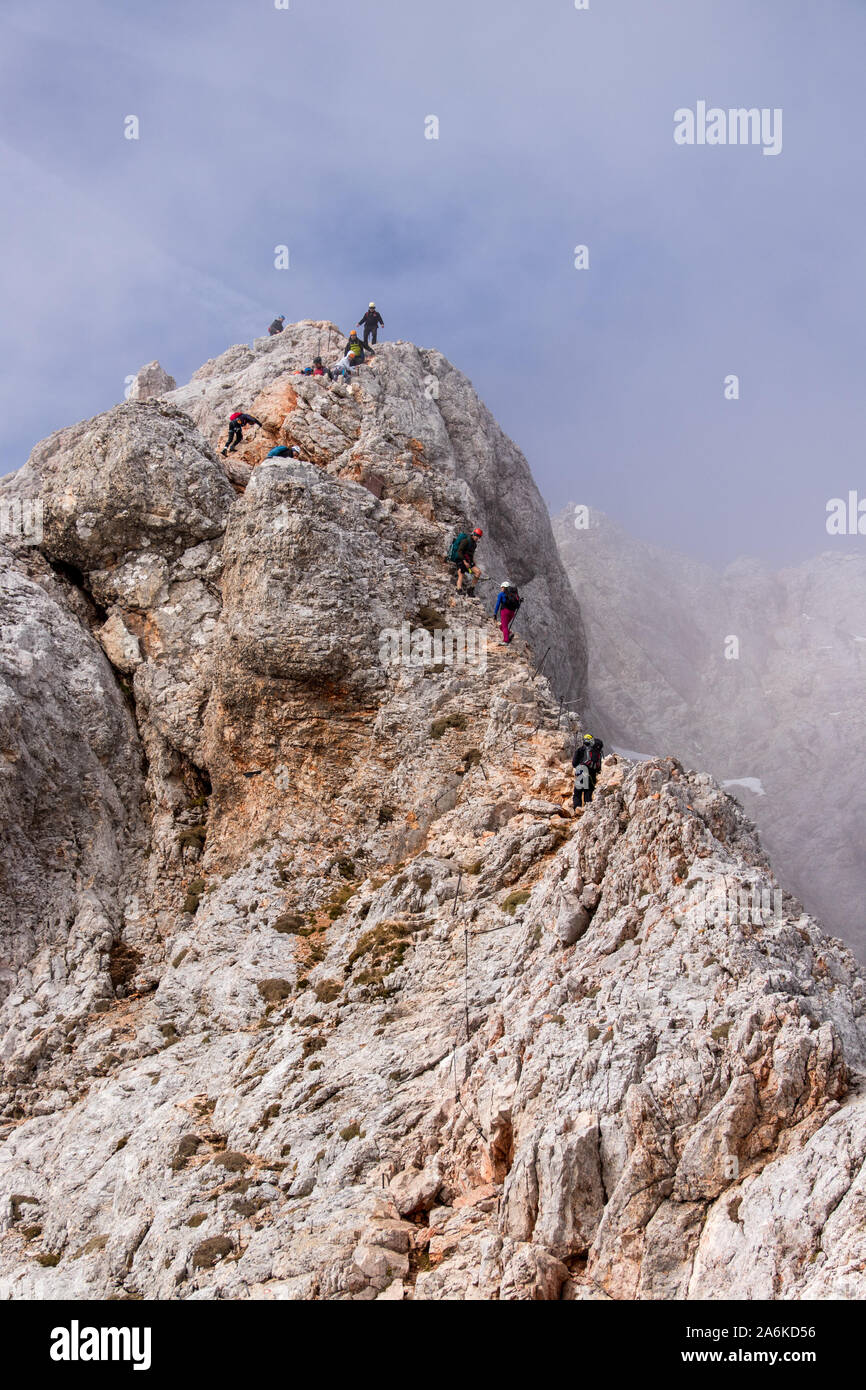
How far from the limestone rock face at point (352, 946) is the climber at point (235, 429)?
1048mm

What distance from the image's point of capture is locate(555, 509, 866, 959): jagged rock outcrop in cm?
8725

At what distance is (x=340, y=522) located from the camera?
35.8 metres

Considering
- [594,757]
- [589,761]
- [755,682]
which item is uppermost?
[755,682]

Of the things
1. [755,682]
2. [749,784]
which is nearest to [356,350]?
[749,784]

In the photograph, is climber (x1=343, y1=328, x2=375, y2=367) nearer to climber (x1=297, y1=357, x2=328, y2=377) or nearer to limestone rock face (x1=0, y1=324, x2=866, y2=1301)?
climber (x1=297, y1=357, x2=328, y2=377)

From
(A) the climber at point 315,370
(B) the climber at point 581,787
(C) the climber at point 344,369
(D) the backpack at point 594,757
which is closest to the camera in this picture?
(B) the climber at point 581,787

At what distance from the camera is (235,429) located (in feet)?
145

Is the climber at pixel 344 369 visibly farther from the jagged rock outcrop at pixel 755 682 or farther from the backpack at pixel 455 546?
the jagged rock outcrop at pixel 755 682

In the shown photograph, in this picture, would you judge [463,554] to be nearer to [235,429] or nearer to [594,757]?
[235,429]

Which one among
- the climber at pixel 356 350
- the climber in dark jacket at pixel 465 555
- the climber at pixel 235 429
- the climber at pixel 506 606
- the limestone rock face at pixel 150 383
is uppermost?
the limestone rock face at pixel 150 383

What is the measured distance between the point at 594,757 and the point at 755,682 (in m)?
87.7

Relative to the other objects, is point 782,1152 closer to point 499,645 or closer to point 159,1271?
point 159,1271

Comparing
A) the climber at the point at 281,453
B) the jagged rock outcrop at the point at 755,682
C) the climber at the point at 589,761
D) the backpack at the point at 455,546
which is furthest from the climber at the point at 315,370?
the jagged rock outcrop at the point at 755,682

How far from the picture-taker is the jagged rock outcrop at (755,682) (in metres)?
87.2
